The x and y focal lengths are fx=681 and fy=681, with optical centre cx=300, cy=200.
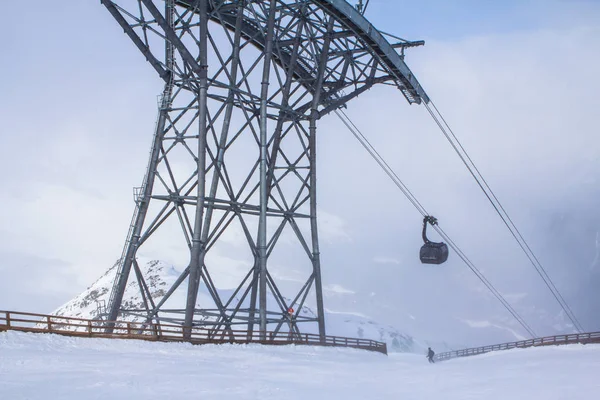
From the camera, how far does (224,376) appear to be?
61.1ft

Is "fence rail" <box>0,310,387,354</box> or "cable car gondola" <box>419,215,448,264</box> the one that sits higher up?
"cable car gondola" <box>419,215,448,264</box>

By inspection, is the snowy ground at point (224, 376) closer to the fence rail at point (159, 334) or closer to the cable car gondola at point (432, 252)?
the fence rail at point (159, 334)

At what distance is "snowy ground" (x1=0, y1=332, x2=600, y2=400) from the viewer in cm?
1542

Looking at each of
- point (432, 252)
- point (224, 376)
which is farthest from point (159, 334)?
point (432, 252)

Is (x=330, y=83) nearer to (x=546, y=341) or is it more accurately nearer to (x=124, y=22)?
(x=124, y=22)

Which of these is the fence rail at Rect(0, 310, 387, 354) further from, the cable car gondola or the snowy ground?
the cable car gondola

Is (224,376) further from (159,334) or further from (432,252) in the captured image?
(432,252)

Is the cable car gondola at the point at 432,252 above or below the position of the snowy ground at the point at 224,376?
above

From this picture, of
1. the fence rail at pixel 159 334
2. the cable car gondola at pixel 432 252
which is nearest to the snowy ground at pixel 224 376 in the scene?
the fence rail at pixel 159 334

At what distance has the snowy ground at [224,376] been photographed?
607 inches

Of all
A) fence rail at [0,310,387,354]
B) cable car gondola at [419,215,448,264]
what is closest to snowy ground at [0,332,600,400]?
fence rail at [0,310,387,354]

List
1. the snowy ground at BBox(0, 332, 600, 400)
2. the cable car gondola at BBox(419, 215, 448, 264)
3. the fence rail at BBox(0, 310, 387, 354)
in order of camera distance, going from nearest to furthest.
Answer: the snowy ground at BBox(0, 332, 600, 400), the fence rail at BBox(0, 310, 387, 354), the cable car gondola at BBox(419, 215, 448, 264)

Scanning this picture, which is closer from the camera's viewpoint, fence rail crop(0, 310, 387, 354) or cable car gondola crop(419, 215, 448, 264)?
fence rail crop(0, 310, 387, 354)

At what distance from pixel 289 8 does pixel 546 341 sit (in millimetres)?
26305
